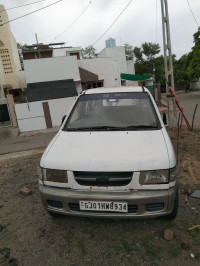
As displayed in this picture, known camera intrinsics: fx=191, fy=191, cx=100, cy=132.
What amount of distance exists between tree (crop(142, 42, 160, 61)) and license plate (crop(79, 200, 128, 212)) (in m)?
46.0

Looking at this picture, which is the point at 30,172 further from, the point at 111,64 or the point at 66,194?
the point at 111,64

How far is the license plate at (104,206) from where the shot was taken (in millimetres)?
2102

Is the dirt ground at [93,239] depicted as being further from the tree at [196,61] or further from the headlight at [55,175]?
the tree at [196,61]

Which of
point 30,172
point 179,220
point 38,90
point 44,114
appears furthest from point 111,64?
point 179,220

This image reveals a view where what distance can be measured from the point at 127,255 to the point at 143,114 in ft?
6.53

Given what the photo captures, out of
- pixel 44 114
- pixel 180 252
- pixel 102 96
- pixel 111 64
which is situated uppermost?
pixel 111 64

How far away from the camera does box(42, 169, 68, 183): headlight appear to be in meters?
2.20

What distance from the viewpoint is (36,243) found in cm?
245

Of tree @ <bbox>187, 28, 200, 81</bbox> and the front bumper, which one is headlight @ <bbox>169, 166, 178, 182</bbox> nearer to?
the front bumper

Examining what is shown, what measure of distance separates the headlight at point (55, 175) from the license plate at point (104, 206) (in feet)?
1.07

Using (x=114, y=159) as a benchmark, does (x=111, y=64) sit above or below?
above

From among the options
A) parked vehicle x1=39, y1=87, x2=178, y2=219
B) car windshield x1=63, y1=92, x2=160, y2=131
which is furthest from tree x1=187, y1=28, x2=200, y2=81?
parked vehicle x1=39, y1=87, x2=178, y2=219

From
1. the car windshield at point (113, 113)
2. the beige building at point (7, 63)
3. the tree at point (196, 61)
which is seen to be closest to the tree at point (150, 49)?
the tree at point (196, 61)

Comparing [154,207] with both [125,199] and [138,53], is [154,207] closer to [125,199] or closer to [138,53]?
[125,199]
